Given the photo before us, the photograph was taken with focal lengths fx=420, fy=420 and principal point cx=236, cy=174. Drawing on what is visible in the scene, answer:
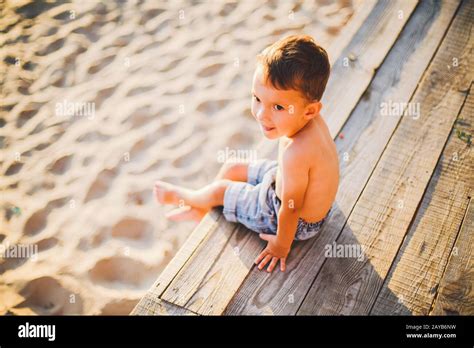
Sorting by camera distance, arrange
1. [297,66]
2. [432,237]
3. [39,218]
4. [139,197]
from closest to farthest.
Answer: [297,66] → [432,237] → [39,218] → [139,197]

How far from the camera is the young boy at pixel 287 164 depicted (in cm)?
169

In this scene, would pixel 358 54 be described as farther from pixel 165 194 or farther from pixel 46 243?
pixel 46 243

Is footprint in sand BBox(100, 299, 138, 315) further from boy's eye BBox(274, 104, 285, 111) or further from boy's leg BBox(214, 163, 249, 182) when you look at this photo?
boy's eye BBox(274, 104, 285, 111)

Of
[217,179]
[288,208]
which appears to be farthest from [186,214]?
[288,208]

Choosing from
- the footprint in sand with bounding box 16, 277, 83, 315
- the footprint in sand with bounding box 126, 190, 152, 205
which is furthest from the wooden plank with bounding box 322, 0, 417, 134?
the footprint in sand with bounding box 16, 277, 83, 315

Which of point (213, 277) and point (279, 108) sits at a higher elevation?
point (279, 108)

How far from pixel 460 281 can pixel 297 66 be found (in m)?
1.28

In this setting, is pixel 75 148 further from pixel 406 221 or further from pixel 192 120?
pixel 406 221

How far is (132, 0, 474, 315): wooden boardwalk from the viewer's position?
1951mm

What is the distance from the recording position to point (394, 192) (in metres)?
2.29

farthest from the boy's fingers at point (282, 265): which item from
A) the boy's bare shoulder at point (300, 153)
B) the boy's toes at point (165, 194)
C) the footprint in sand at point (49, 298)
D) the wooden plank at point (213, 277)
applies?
the footprint in sand at point (49, 298)

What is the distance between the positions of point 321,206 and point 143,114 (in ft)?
5.85
